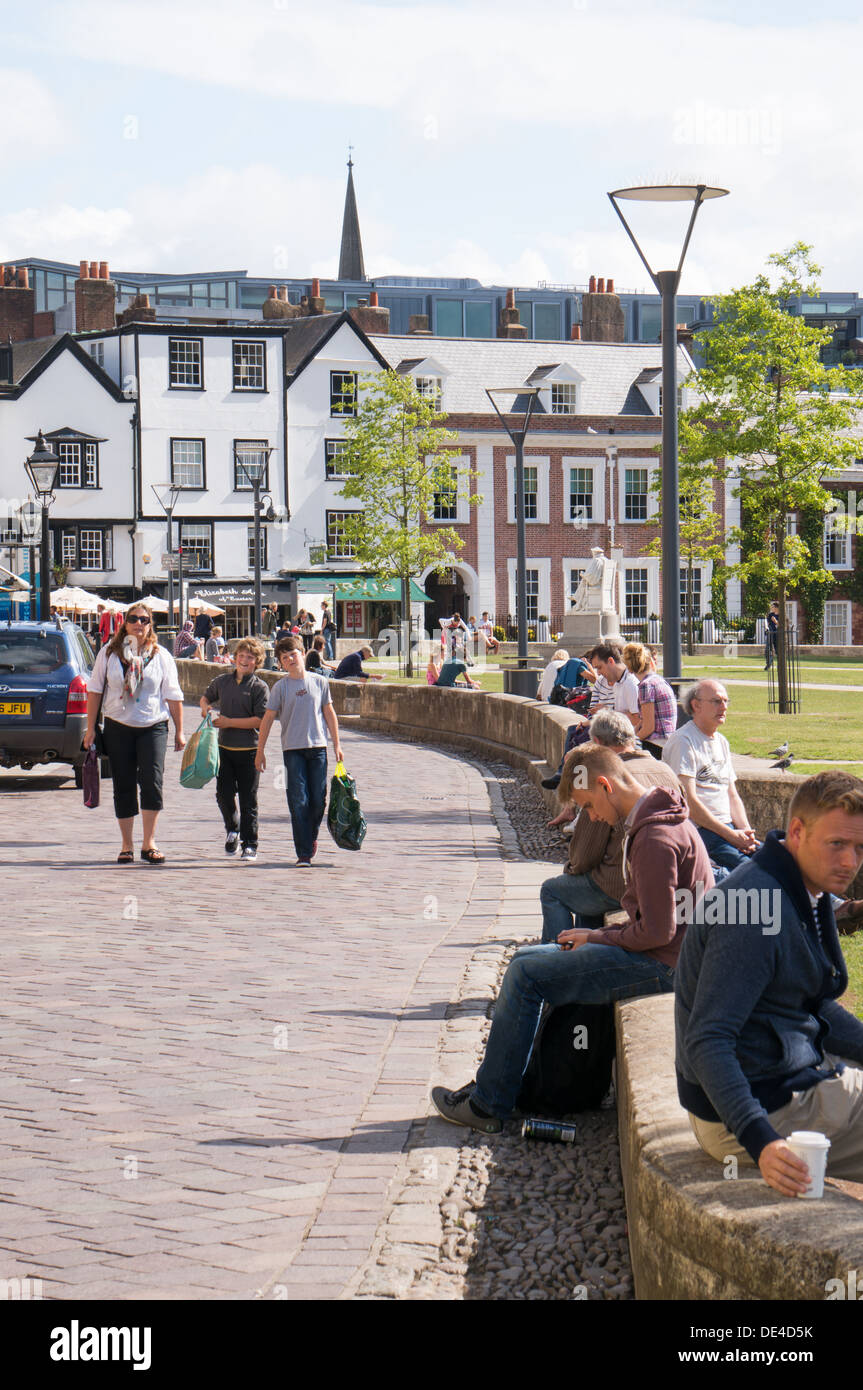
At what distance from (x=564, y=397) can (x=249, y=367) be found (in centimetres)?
1230

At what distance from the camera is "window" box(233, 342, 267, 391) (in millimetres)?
59469

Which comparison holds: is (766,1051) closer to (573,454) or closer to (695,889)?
(695,889)

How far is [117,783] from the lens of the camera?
479 inches

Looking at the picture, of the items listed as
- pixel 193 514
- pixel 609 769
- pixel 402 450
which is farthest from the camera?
pixel 193 514

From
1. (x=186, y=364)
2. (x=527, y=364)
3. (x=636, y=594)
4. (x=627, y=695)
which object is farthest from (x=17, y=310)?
(x=627, y=695)

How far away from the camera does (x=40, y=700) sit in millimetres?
17016

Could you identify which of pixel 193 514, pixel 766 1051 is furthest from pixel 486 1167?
pixel 193 514

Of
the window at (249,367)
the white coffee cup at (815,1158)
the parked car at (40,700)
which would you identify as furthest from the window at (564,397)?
the white coffee cup at (815,1158)

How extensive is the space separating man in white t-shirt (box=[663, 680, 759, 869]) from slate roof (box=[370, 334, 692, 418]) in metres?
53.9

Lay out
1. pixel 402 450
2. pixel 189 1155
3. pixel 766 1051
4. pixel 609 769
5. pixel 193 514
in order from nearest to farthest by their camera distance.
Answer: pixel 766 1051, pixel 189 1155, pixel 609 769, pixel 402 450, pixel 193 514

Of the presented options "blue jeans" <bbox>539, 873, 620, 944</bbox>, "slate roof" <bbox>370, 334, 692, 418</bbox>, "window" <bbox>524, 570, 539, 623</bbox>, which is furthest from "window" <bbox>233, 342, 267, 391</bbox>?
"blue jeans" <bbox>539, 873, 620, 944</bbox>

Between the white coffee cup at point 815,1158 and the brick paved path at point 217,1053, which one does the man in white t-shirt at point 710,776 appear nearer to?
the brick paved path at point 217,1053

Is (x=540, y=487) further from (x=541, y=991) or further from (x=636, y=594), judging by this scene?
(x=541, y=991)

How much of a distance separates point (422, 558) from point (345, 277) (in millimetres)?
68427
